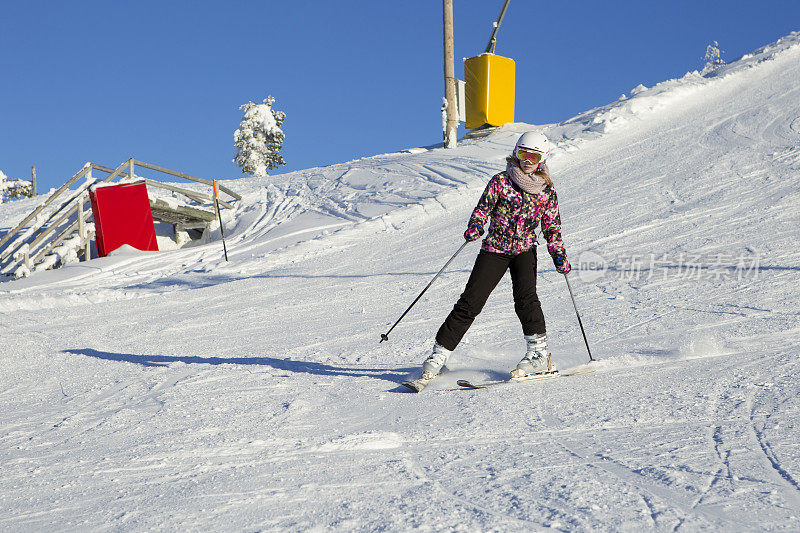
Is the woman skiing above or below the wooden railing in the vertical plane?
below

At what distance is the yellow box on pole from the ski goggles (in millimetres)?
17959

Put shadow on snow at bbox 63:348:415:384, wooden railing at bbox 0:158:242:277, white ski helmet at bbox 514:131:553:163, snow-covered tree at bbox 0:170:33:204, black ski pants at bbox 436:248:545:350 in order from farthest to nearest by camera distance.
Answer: snow-covered tree at bbox 0:170:33:204
wooden railing at bbox 0:158:242:277
shadow on snow at bbox 63:348:415:384
black ski pants at bbox 436:248:545:350
white ski helmet at bbox 514:131:553:163

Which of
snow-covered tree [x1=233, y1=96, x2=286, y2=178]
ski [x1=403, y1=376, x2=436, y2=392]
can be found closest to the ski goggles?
ski [x1=403, y1=376, x2=436, y2=392]

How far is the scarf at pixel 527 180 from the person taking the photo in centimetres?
471

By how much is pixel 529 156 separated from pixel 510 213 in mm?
398

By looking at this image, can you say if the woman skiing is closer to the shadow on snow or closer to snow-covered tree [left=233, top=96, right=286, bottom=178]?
the shadow on snow

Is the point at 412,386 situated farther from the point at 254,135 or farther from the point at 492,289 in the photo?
the point at 254,135

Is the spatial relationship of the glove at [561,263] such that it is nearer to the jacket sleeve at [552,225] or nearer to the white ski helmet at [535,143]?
the jacket sleeve at [552,225]

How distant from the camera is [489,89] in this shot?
22328 mm

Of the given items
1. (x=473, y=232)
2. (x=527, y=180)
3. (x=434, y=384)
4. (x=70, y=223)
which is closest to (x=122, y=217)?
(x=70, y=223)

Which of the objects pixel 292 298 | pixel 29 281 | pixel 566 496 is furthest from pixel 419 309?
pixel 29 281

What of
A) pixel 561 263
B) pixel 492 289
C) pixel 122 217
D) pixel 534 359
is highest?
pixel 122 217

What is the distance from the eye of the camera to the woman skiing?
4723mm

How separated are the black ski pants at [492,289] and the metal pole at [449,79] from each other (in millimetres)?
17597
